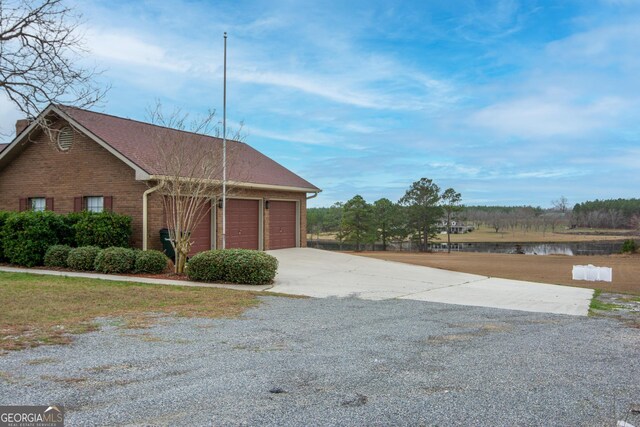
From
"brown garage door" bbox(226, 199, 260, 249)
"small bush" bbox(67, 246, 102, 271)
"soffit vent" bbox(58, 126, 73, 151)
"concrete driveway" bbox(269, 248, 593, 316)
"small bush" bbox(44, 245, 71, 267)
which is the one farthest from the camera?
"brown garage door" bbox(226, 199, 260, 249)

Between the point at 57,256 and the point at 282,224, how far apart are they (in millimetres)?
9036

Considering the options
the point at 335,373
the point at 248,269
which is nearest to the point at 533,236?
the point at 248,269

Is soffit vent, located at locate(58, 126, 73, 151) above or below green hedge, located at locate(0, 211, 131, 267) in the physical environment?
above

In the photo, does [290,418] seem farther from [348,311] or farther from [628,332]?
[628,332]

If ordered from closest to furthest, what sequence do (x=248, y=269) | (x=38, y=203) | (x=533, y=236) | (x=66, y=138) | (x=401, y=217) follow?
(x=248, y=269) < (x=66, y=138) < (x=38, y=203) < (x=401, y=217) < (x=533, y=236)

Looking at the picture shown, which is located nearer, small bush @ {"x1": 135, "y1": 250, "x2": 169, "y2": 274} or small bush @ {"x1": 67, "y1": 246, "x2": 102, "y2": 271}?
small bush @ {"x1": 135, "y1": 250, "x2": 169, "y2": 274}

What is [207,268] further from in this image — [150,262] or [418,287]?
[418,287]

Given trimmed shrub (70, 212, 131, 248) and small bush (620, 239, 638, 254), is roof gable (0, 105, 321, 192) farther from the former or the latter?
small bush (620, 239, 638, 254)

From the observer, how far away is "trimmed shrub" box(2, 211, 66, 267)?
1562 cm

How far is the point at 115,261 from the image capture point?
1410cm

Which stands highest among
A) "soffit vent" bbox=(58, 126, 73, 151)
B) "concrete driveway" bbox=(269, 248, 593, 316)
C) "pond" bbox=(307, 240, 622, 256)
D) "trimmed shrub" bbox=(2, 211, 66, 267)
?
"soffit vent" bbox=(58, 126, 73, 151)

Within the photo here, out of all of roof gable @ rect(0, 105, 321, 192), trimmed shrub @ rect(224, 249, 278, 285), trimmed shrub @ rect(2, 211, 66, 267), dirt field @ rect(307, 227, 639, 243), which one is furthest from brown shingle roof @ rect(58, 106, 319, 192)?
dirt field @ rect(307, 227, 639, 243)

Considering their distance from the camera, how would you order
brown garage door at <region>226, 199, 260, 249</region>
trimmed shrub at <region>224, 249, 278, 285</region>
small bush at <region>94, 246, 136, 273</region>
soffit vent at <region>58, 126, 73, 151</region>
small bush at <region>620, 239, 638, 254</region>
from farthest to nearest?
small bush at <region>620, 239, 638, 254</region>
brown garage door at <region>226, 199, 260, 249</region>
soffit vent at <region>58, 126, 73, 151</region>
small bush at <region>94, 246, 136, 273</region>
trimmed shrub at <region>224, 249, 278, 285</region>

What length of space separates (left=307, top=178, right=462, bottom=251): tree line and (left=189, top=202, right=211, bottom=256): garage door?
105ft
